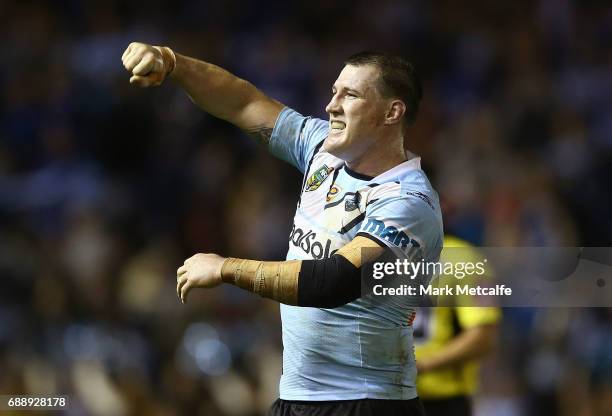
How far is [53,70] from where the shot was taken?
1073 centimetres

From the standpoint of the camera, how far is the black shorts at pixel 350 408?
4363 mm

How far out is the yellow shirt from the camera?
20.1ft

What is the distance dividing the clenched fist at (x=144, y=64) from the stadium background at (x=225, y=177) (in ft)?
11.4

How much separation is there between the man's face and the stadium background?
370 centimetres

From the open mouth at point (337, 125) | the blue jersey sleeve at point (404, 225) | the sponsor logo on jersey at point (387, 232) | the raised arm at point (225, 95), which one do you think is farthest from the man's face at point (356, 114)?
the raised arm at point (225, 95)

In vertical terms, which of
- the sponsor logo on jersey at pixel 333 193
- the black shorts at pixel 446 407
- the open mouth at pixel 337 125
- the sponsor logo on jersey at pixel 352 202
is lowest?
the black shorts at pixel 446 407

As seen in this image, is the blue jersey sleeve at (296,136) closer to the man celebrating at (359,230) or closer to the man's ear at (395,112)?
the man celebrating at (359,230)

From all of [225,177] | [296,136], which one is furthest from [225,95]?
[225,177]

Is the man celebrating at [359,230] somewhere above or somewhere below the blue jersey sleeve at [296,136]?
below

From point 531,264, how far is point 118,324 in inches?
157

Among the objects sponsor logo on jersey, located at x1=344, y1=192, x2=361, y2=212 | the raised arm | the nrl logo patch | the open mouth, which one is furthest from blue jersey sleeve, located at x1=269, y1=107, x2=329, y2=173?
sponsor logo on jersey, located at x1=344, y1=192, x2=361, y2=212

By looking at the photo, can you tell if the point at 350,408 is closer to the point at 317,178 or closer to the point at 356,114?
the point at 317,178

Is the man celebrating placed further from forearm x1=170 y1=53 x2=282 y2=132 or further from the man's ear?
forearm x1=170 y1=53 x2=282 y2=132

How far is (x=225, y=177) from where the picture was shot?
1003 centimetres
